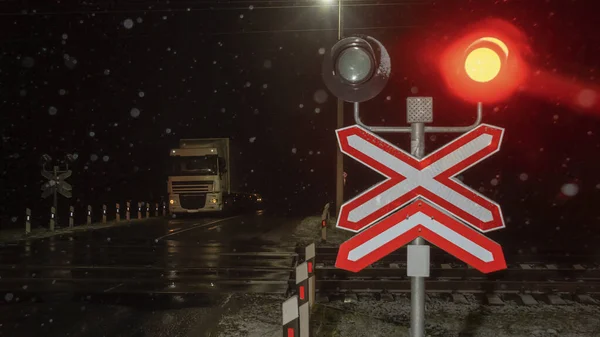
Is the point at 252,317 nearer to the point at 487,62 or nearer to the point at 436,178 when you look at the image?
the point at 436,178

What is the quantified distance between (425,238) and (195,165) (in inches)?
984

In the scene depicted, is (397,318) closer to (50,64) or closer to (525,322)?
(525,322)

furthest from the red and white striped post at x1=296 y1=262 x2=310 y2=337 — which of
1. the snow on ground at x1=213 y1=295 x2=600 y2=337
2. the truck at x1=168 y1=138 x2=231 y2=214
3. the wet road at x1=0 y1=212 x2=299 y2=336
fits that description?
the truck at x1=168 y1=138 x2=231 y2=214

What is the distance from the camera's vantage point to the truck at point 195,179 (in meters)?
27.6

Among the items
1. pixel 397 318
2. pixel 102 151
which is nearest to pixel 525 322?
pixel 397 318

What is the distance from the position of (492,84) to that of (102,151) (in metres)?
50.9

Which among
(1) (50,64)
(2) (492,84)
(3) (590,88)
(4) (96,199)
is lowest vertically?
(4) (96,199)

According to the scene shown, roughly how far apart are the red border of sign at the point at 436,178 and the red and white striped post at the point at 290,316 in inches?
52.9

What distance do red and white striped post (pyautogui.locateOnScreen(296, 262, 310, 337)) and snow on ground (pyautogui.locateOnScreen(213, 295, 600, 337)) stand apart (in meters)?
1.39

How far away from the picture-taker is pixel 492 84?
10.6 ft

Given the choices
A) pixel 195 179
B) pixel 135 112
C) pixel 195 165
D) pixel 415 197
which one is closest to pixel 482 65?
pixel 415 197

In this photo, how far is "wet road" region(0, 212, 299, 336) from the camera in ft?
25.8

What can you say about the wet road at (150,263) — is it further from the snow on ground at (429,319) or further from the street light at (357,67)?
the street light at (357,67)

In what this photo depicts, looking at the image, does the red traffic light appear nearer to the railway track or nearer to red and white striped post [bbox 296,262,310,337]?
red and white striped post [bbox 296,262,310,337]
